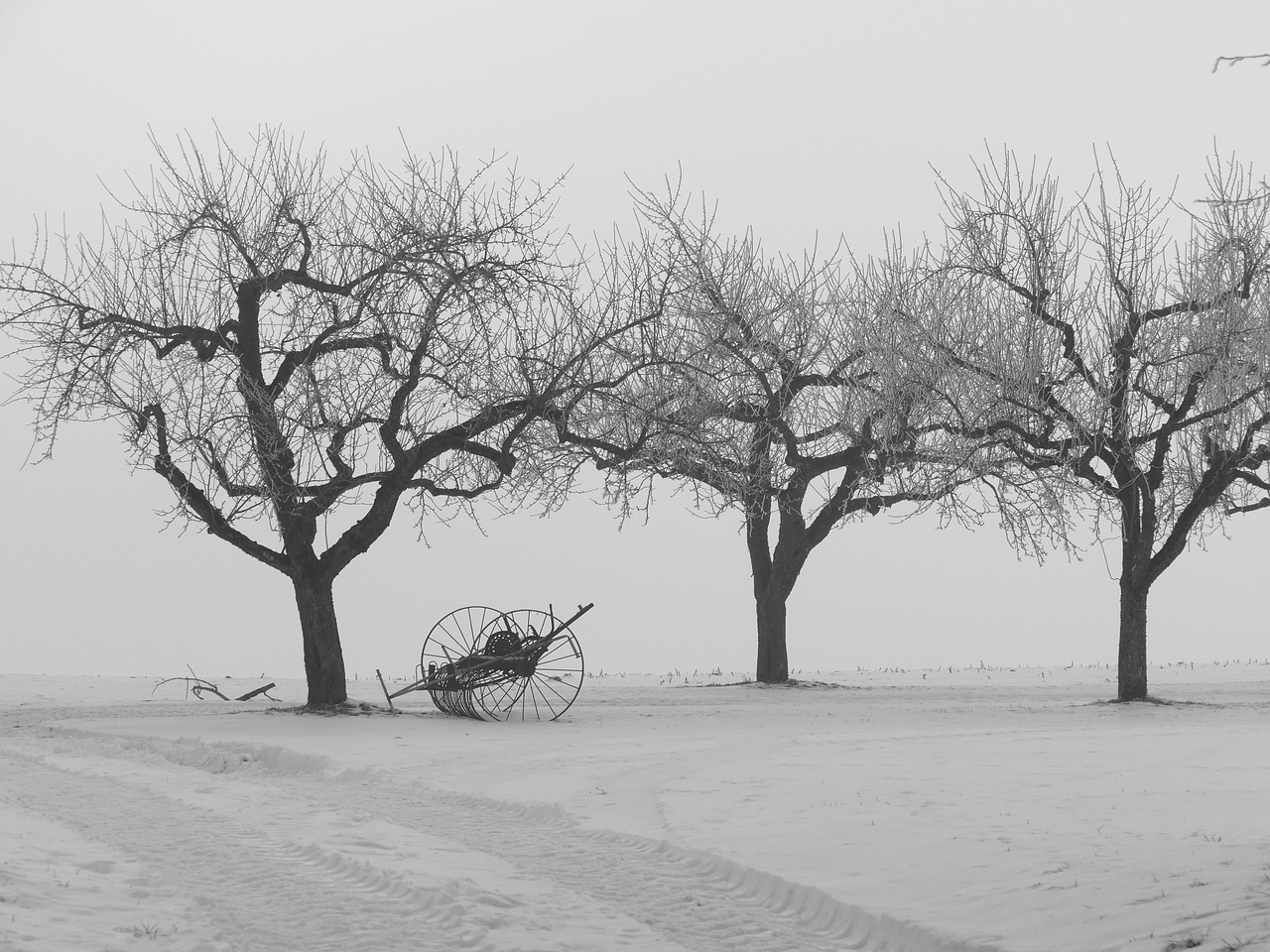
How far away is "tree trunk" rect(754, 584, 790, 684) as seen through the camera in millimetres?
24141

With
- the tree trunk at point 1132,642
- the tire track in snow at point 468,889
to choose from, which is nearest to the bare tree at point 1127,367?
the tree trunk at point 1132,642

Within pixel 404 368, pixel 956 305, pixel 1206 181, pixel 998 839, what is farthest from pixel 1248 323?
pixel 998 839

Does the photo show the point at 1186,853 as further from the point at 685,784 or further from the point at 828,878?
the point at 685,784

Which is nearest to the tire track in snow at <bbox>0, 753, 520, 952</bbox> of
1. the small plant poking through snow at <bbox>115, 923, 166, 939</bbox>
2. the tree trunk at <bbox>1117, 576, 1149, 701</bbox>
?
the small plant poking through snow at <bbox>115, 923, 166, 939</bbox>

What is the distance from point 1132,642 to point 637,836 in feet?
45.9

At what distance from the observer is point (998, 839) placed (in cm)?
757

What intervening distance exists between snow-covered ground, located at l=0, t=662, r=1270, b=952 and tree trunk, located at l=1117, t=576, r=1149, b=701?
350 cm

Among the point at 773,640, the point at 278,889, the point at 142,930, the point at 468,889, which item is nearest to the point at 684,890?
the point at 468,889

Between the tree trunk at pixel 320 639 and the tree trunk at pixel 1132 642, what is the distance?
39.9 ft

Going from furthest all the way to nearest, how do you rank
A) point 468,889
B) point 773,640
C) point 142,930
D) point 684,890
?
point 773,640 < point 684,890 < point 468,889 < point 142,930

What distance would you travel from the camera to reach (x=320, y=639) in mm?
18719

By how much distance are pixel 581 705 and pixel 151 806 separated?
34.1ft

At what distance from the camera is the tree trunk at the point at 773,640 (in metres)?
24.1

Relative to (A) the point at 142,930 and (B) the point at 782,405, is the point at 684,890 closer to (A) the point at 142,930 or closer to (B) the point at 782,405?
(A) the point at 142,930
